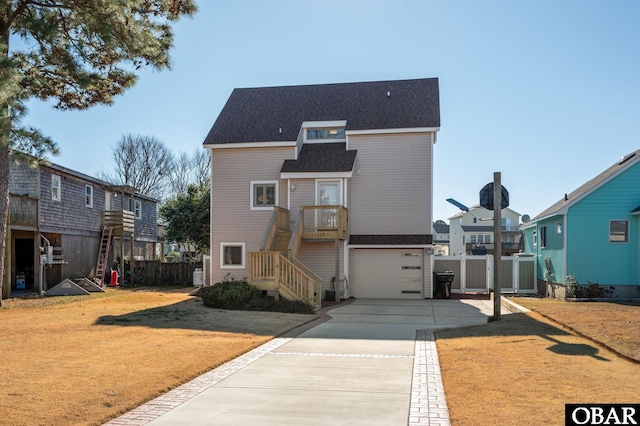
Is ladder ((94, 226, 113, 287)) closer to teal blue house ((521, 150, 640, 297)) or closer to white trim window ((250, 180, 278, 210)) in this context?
white trim window ((250, 180, 278, 210))

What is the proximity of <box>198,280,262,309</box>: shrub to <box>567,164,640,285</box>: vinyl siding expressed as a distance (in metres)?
12.5

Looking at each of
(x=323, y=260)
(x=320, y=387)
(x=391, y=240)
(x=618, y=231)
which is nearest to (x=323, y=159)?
(x=323, y=260)

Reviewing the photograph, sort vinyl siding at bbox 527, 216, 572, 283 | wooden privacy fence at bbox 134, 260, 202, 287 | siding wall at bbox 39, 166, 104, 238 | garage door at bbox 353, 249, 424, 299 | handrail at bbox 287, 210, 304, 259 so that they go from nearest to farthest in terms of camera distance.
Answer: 1. handrail at bbox 287, 210, 304, 259
2. vinyl siding at bbox 527, 216, 572, 283
3. garage door at bbox 353, 249, 424, 299
4. siding wall at bbox 39, 166, 104, 238
5. wooden privacy fence at bbox 134, 260, 202, 287

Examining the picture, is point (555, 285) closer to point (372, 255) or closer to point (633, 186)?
point (633, 186)

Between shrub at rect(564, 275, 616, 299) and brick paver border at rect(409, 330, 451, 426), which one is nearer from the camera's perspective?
brick paver border at rect(409, 330, 451, 426)

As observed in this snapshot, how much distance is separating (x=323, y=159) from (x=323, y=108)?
3.35 metres

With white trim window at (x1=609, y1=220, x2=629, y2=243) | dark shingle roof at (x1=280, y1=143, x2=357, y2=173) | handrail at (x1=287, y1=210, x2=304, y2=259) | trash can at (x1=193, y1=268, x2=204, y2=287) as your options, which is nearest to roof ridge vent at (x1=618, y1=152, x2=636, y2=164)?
white trim window at (x1=609, y1=220, x2=629, y2=243)

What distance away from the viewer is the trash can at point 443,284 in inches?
882

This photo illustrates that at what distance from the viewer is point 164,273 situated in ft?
99.3

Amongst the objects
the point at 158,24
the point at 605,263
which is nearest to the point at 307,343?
the point at 158,24

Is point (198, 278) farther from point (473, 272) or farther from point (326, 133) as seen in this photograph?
point (473, 272)

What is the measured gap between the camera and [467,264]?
24.8 meters

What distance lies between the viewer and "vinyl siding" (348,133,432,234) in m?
22.6

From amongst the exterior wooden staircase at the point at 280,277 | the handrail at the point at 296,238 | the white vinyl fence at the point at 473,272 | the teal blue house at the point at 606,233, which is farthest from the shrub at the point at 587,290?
the handrail at the point at 296,238
